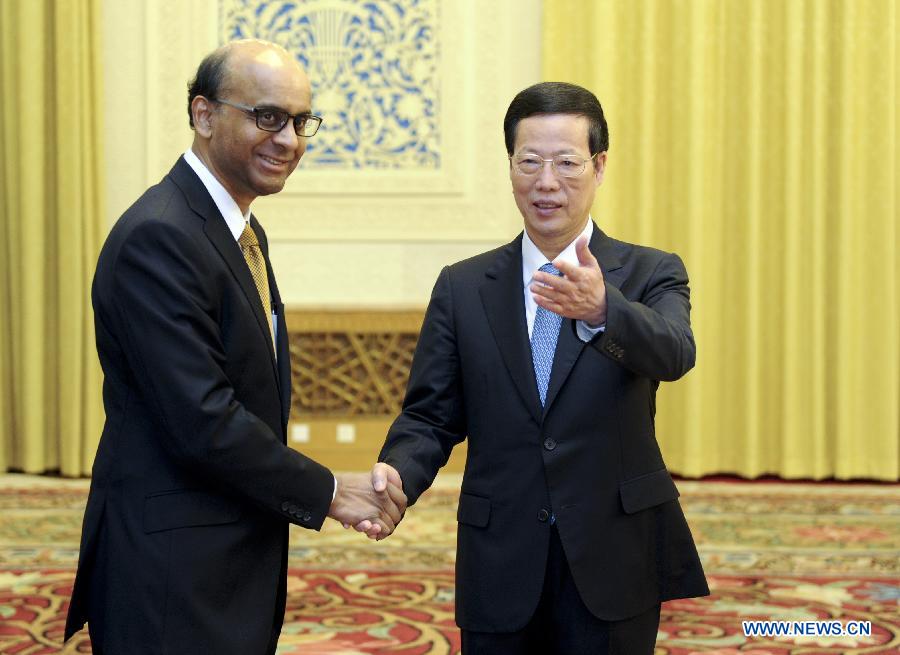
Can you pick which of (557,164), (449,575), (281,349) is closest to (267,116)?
(281,349)

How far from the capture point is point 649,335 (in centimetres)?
181

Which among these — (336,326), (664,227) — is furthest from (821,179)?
(336,326)

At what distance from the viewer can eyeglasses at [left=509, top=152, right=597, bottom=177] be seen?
1.97 meters

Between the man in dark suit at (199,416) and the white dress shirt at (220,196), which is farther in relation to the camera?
the white dress shirt at (220,196)

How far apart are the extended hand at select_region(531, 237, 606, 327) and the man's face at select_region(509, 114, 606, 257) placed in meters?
0.16

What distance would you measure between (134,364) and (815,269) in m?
4.70

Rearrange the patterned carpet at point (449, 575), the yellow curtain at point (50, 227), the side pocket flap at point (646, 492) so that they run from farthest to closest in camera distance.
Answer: the yellow curtain at point (50, 227), the patterned carpet at point (449, 575), the side pocket flap at point (646, 492)

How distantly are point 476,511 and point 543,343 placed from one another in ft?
1.07

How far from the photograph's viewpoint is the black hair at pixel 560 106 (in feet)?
6.47

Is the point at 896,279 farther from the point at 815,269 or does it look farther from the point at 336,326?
the point at 336,326

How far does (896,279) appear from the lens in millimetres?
5871

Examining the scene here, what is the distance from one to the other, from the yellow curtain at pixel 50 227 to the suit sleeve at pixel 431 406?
424cm

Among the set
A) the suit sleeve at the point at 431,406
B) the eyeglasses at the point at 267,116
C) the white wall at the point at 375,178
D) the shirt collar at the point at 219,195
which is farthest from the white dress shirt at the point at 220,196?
the white wall at the point at 375,178

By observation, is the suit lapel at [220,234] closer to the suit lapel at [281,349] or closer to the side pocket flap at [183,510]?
the suit lapel at [281,349]
